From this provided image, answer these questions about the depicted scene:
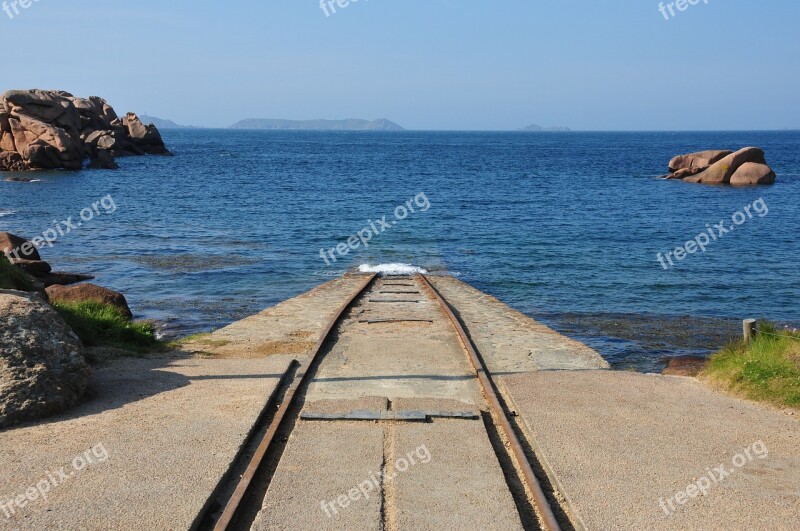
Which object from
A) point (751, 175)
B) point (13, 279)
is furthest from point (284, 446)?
point (751, 175)

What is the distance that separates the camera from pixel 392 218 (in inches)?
1447

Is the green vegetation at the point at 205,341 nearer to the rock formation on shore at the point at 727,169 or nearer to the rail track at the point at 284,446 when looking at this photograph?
the rail track at the point at 284,446

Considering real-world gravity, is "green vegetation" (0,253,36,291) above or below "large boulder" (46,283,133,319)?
above

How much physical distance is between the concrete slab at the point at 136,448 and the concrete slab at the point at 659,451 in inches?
120

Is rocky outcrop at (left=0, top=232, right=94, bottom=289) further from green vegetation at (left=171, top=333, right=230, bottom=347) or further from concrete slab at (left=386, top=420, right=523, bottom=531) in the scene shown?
concrete slab at (left=386, top=420, right=523, bottom=531)

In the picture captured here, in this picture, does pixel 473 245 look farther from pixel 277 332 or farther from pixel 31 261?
pixel 277 332

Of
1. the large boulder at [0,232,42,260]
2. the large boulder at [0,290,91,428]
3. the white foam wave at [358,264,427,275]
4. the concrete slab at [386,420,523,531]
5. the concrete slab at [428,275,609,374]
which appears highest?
the large boulder at [0,290,91,428]

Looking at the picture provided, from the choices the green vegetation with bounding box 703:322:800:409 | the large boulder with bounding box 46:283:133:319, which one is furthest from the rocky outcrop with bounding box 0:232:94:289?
the green vegetation with bounding box 703:322:800:409

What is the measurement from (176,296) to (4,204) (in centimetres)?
2737

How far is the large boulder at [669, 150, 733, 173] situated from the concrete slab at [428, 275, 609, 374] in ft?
174

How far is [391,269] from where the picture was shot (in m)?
22.5

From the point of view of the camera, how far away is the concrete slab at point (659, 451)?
603cm

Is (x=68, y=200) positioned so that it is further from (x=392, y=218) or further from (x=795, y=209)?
(x=795, y=209)

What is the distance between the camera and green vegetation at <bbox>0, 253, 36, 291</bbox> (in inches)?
466
